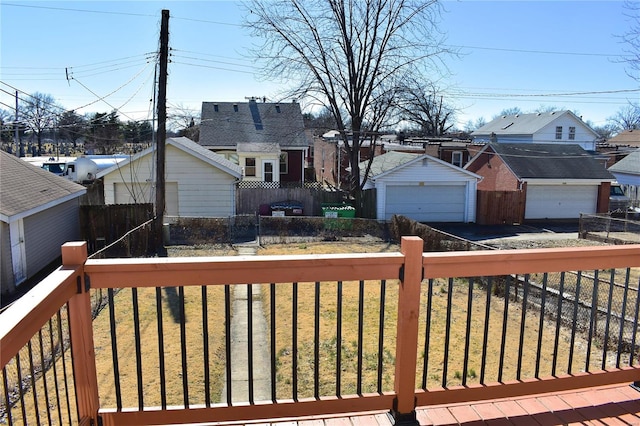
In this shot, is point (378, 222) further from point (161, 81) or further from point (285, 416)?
point (285, 416)

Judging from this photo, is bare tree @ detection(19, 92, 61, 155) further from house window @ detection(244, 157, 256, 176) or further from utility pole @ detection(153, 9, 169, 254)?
house window @ detection(244, 157, 256, 176)

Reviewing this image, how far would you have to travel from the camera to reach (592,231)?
1859cm

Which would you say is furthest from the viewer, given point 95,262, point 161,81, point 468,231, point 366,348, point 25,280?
point 468,231

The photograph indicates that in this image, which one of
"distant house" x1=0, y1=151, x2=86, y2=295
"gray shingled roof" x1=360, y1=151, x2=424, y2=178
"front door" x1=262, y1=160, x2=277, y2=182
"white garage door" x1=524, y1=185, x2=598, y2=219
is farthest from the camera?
"front door" x1=262, y1=160, x2=277, y2=182

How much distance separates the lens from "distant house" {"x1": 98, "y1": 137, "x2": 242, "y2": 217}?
18.6m

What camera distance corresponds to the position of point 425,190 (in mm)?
21438

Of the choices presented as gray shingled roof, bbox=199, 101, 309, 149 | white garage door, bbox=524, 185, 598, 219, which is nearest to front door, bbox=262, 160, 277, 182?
gray shingled roof, bbox=199, 101, 309, 149

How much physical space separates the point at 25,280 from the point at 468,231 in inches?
615

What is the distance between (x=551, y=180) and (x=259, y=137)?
51.4ft

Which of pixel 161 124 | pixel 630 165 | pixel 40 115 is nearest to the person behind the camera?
pixel 161 124

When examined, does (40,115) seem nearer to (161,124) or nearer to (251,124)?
(161,124)

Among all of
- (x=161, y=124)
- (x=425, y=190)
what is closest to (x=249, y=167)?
(x=425, y=190)

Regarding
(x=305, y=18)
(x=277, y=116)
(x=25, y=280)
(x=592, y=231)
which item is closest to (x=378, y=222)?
(x=592, y=231)

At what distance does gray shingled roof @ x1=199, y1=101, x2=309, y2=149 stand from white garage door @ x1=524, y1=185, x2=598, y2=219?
41.0ft
